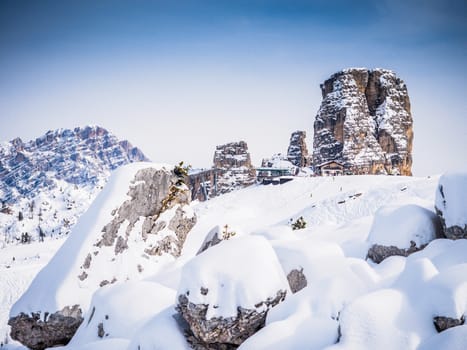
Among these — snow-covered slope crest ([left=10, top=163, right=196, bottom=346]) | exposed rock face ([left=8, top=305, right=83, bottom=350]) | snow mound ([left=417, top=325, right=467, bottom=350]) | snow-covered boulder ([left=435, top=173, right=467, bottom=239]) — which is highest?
snow-covered boulder ([left=435, top=173, right=467, bottom=239])

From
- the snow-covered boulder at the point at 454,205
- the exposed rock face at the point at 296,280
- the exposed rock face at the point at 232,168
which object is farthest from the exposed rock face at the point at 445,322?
the exposed rock face at the point at 232,168

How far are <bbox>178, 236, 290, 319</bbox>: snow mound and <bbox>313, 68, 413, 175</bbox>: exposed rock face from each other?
65665mm

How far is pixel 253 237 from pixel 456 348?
4010 millimetres

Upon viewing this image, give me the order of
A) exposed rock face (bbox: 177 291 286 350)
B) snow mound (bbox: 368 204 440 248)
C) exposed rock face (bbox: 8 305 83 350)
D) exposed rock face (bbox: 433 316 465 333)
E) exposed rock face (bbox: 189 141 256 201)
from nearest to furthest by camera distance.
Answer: exposed rock face (bbox: 433 316 465 333), exposed rock face (bbox: 177 291 286 350), snow mound (bbox: 368 204 440 248), exposed rock face (bbox: 8 305 83 350), exposed rock face (bbox: 189 141 256 201)

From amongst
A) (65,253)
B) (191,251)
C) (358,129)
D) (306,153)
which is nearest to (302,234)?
(191,251)

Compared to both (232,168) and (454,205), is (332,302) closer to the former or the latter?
(454,205)

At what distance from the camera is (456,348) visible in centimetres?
361

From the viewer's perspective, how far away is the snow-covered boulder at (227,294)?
5520mm

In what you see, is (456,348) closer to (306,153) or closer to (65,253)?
(65,253)

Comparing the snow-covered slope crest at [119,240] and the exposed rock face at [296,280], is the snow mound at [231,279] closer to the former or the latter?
the exposed rock face at [296,280]

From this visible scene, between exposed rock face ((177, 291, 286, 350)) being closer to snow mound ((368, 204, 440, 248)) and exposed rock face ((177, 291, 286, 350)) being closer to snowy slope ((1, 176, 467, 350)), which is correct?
snowy slope ((1, 176, 467, 350))

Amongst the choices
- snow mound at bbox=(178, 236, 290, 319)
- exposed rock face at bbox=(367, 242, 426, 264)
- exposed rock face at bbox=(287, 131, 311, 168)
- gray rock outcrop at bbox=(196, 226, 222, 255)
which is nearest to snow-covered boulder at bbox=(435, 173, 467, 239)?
exposed rock face at bbox=(367, 242, 426, 264)

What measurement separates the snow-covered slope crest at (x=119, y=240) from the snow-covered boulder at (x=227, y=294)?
5.78m

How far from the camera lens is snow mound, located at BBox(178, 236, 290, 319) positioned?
5.59 meters
